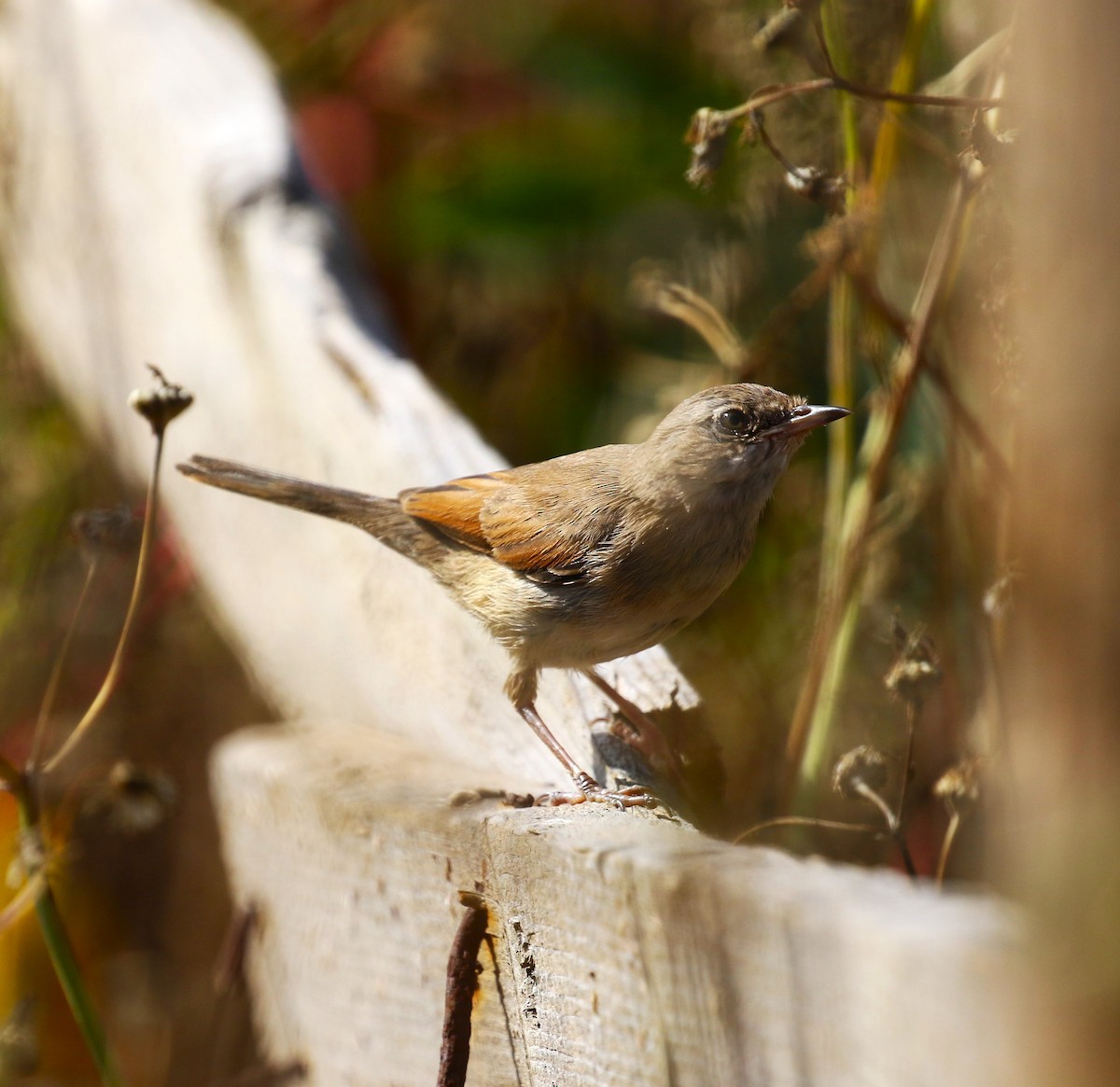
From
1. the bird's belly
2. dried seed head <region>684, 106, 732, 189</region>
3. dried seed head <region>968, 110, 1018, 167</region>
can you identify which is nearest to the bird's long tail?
the bird's belly

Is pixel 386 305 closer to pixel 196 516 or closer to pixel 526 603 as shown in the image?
pixel 196 516

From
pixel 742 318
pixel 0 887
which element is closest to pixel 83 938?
pixel 0 887

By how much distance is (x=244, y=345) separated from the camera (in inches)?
126

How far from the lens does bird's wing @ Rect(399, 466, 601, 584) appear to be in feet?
8.95

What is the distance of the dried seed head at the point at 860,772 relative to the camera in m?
2.02

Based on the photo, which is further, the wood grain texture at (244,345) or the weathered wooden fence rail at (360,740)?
the wood grain texture at (244,345)

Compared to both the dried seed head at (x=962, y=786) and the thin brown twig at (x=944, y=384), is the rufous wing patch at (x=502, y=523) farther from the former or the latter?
the dried seed head at (x=962, y=786)

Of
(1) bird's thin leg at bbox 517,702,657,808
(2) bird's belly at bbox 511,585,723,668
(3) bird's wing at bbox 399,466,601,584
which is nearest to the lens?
(1) bird's thin leg at bbox 517,702,657,808

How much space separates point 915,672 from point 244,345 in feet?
6.78

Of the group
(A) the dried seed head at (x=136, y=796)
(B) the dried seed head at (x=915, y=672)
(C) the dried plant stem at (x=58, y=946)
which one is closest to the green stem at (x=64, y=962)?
(C) the dried plant stem at (x=58, y=946)

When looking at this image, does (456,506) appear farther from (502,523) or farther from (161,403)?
(161,403)

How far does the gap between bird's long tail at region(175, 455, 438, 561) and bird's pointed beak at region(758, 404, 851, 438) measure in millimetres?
873

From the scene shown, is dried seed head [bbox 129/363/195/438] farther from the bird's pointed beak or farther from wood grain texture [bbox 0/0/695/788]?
the bird's pointed beak

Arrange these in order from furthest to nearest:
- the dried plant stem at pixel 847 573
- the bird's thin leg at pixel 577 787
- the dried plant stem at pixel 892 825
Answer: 1. the dried plant stem at pixel 847 573
2. the bird's thin leg at pixel 577 787
3. the dried plant stem at pixel 892 825
